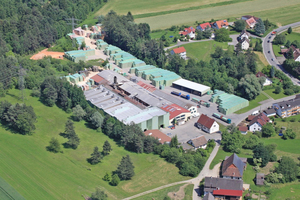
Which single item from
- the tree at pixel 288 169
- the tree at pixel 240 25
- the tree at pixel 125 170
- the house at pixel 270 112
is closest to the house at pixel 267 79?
the house at pixel 270 112

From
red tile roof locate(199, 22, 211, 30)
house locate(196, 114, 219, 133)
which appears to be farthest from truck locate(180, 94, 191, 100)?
red tile roof locate(199, 22, 211, 30)

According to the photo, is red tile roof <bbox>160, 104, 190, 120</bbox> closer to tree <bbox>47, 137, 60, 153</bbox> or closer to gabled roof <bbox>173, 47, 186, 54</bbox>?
tree <bbox>47, 137, 60, 153</bbox>

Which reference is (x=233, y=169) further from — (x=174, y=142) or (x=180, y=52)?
(x=180, y=52)

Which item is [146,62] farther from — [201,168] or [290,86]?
[201,168]

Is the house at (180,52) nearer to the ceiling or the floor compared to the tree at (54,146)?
nearer to the ceiling

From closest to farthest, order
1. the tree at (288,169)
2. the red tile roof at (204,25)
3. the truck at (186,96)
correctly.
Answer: the tree at (288,169) → the truck at (186,96) → the red tile roof at (204,25)

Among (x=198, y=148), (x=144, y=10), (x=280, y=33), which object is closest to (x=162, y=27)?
(x=144, y=10)

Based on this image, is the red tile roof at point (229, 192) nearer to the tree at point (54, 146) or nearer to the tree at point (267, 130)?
the tree at point (267, 130)
